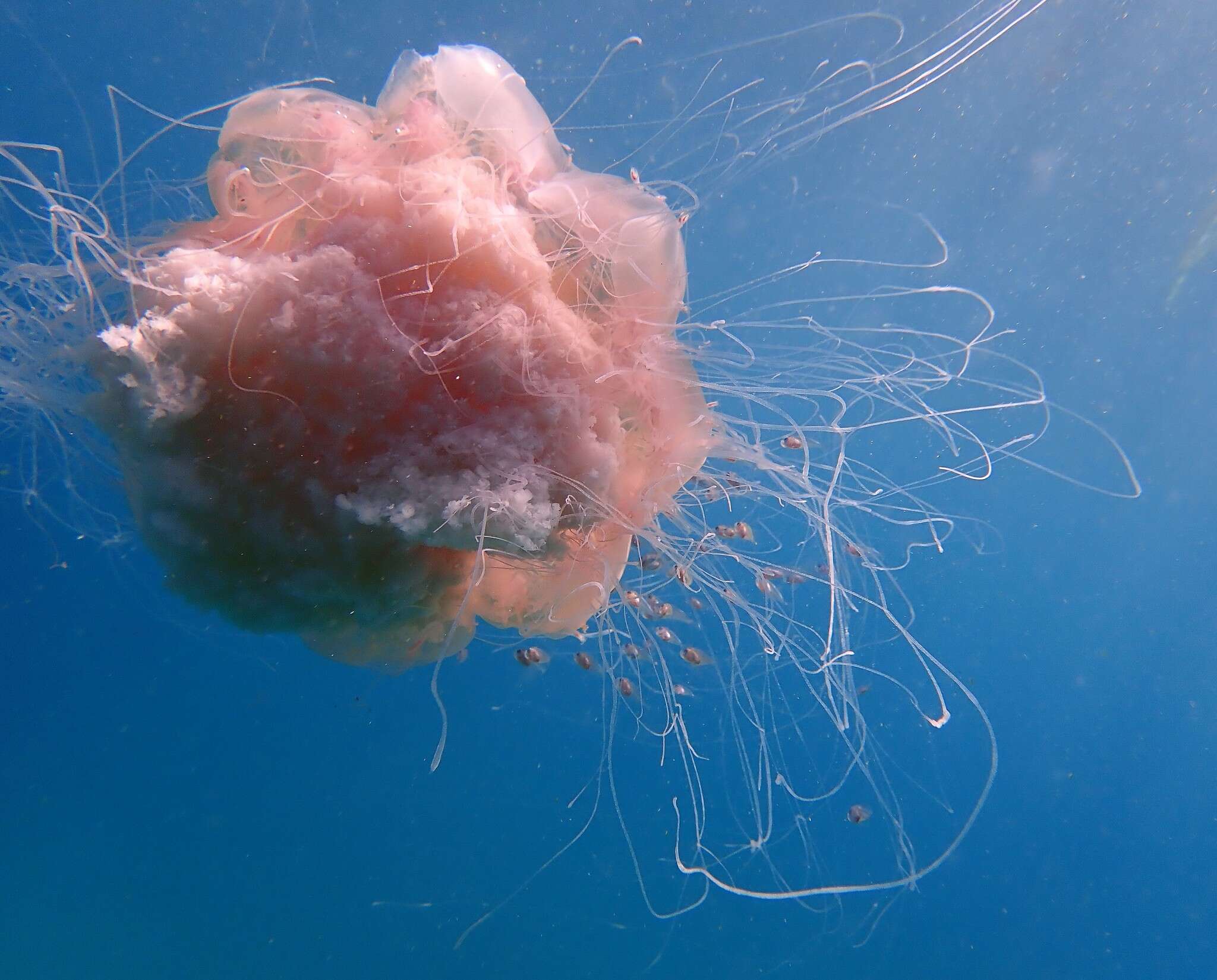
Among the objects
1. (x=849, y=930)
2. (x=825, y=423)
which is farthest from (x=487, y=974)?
(x=825, y=423)

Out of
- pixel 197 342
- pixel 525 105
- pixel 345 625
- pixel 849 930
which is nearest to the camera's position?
pixel 197 342

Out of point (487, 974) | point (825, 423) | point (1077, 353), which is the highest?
point (825, 423)

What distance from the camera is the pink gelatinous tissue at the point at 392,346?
252 centimetres

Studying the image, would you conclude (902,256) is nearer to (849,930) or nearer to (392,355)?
(392,355)

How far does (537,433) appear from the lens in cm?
276

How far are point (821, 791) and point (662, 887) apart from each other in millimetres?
13432

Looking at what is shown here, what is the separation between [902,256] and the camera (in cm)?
1284

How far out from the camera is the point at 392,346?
8.43 feet

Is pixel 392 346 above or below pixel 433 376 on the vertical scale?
above

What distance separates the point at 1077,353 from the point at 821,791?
14.8m

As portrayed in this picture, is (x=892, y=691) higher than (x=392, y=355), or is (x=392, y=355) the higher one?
(x=392, y=355)

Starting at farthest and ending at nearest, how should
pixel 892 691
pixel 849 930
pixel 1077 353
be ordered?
pixel 892 691, pixel 849 930, pixel 1077 353

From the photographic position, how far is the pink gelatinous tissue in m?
2.52

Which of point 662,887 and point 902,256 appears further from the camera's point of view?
point 662,887
